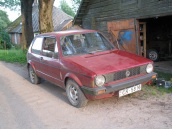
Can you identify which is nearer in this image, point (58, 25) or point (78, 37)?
point (78, 37)

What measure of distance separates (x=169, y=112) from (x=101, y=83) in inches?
61.5

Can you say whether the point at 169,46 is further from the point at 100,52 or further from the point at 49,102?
the point at 49,102

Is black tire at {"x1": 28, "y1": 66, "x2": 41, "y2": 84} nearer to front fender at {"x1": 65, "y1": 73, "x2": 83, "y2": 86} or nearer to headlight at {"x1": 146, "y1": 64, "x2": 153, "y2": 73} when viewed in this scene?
front fender at {"x1": 65, "y1": 73, "x2": 83, "y2": 86}

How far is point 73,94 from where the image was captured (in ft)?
17.8

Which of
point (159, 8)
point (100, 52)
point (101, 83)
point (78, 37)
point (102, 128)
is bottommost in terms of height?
point (102, 128)

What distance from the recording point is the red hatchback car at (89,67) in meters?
4.72

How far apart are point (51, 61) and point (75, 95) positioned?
131 centimetres

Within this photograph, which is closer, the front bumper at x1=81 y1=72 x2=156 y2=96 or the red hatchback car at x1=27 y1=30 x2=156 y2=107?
the front bumper at x1=81 y1=72 x2=156 y2=96

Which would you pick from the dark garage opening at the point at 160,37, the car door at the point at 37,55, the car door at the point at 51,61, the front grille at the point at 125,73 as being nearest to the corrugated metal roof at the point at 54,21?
the dark garage opening at the point at 160,37

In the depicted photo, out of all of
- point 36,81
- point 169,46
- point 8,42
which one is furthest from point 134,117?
A: point 8,42

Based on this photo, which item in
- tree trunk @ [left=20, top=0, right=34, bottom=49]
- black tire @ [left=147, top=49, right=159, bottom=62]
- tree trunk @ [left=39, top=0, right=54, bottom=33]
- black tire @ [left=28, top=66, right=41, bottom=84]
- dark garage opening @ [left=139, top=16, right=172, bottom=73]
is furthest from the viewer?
tree trunk @ [left=20, top=0, right=34, bottom=49]

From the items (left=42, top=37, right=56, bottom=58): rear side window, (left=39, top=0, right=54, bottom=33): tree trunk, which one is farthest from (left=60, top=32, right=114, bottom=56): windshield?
(left=39, top=0, right=54, bottom=33): tree trunk

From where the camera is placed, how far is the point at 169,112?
470 centimetres

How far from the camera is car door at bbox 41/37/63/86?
5840 mm
